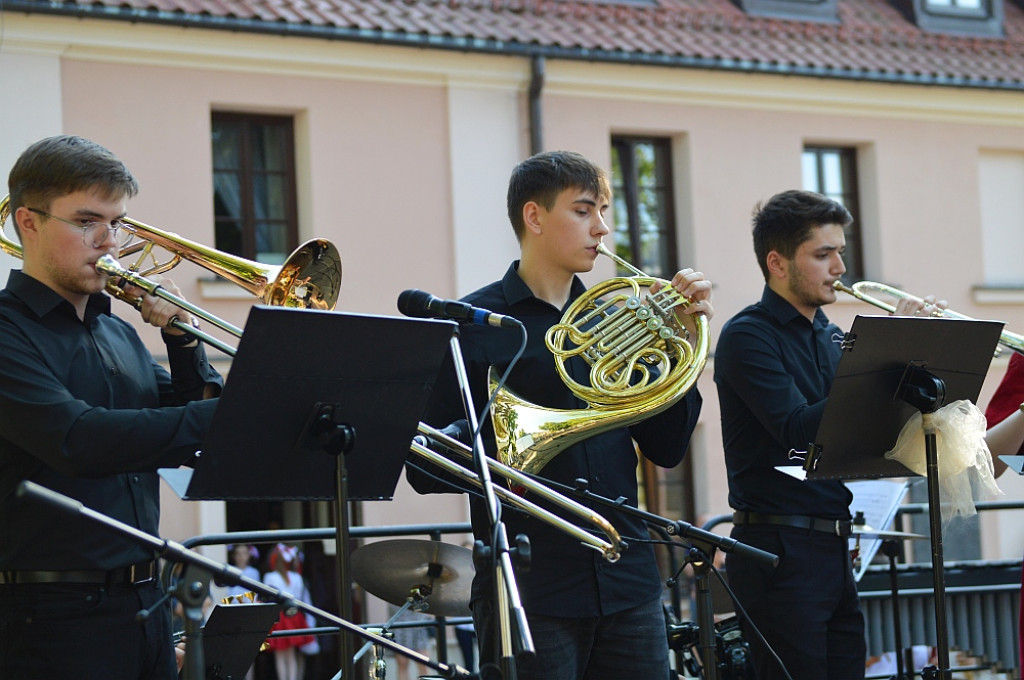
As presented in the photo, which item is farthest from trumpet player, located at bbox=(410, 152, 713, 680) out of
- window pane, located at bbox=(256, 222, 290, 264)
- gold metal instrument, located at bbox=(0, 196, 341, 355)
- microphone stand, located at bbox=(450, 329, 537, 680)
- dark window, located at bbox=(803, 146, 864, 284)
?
dark window, located at bbox=(803, 146, 864, 284)

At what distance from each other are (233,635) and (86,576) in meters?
1.20

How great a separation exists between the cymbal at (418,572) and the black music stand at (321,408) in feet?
5.58

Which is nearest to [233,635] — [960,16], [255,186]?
[255,186]

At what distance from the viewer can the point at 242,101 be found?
13.2 m

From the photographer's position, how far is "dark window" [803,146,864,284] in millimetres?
16188

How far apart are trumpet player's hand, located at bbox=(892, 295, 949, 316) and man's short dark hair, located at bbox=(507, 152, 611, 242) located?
4.27ft

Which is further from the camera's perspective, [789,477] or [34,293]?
[789,477]

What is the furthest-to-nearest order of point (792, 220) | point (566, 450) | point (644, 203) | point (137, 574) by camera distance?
1. point (644, 203)
2. point (792, 220)
3. point (566, 450)
4. point (137, 574)

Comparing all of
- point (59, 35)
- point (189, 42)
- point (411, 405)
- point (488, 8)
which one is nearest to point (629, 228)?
point (488, 8)

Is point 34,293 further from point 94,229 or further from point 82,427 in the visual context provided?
point 82,427

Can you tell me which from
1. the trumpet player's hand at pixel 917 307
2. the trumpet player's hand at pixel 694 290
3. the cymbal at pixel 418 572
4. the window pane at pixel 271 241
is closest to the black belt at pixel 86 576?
the cymbal at pixel 418 572

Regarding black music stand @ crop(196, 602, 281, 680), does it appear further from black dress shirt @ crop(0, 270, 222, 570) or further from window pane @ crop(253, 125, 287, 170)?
window pane @ crop(253, 125, 287, 170)

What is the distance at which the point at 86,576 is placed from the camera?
11.5ft

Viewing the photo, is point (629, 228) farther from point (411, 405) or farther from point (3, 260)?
point (411, 405)
